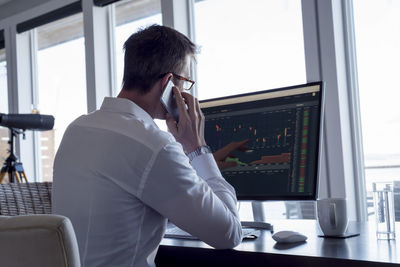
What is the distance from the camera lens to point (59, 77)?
450 cm

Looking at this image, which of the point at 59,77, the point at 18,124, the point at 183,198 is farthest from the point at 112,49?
the point at 183,198

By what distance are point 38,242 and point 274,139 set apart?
102 centimetres

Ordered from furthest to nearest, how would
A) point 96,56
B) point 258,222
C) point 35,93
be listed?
point 35,93 < point 96,56 < point 258,222

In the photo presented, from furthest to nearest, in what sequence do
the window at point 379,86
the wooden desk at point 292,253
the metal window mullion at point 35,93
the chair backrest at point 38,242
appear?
the metal window mullion at point 35,93 < the window at point 379,86 < the wooden desk at point 292,253 < the chair backrest at point 38,242

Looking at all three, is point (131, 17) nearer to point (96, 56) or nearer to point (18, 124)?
point (96, 56)

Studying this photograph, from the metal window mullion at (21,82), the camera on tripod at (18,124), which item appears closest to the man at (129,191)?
Result: the camera on tripod at (18,124)

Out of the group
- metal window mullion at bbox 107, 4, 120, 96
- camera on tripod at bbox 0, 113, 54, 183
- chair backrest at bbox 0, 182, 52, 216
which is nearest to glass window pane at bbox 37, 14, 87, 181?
metal window mullion at bbox 107, 4, 120, 96

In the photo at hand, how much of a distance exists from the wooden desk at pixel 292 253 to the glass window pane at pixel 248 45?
1.58 meters

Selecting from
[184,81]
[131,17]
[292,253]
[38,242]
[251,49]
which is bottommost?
[292,253]

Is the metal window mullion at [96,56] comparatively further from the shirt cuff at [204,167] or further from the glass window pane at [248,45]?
the shirt cuff at [204,167]

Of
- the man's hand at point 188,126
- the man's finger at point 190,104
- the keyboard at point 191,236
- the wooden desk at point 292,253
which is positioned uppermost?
the man's finger at point 190,104

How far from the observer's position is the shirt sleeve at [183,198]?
115 cm

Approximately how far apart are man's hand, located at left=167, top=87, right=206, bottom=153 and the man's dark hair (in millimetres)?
77

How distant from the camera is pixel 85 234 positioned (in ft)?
3.97
